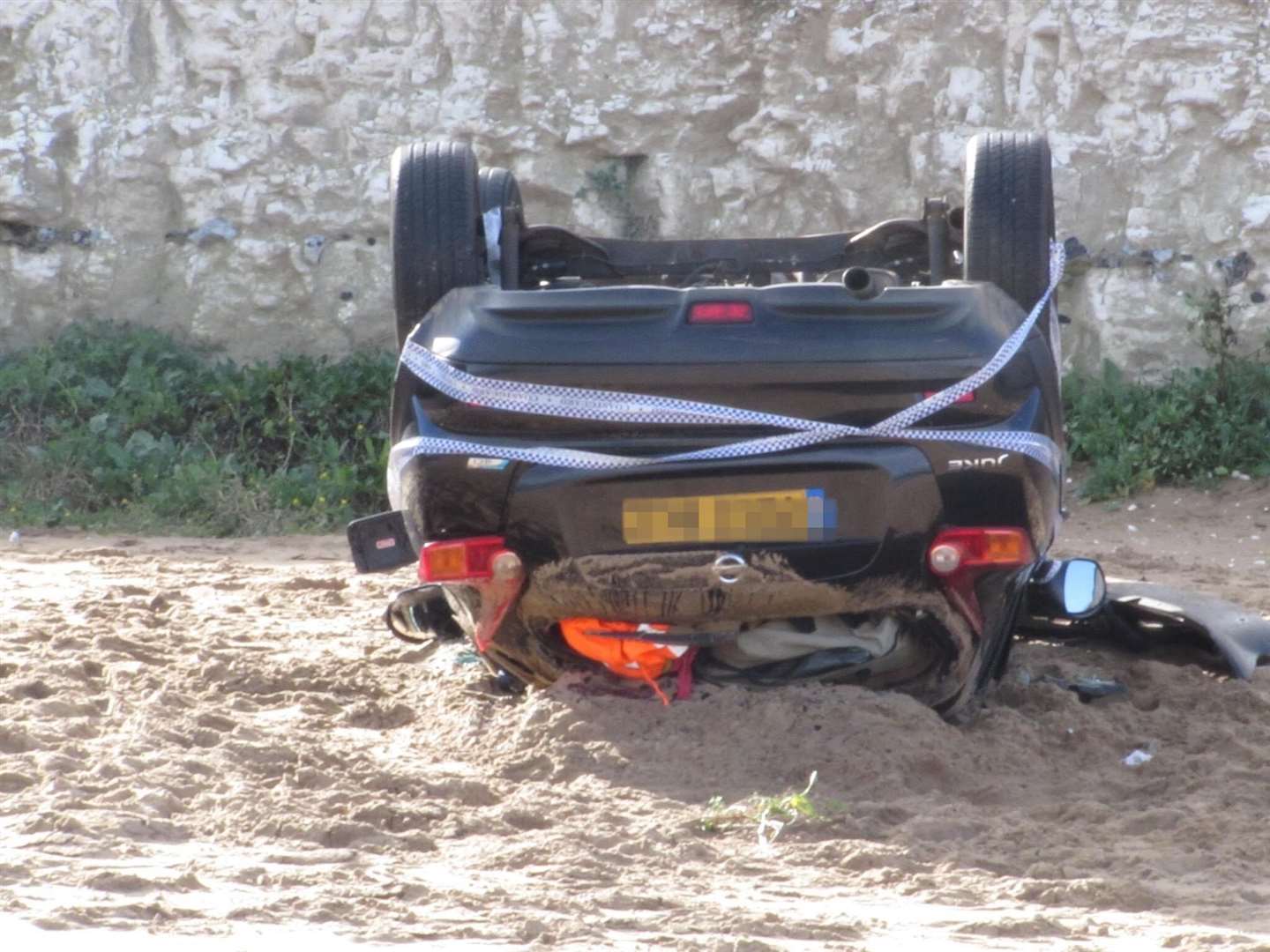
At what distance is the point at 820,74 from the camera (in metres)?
9.78

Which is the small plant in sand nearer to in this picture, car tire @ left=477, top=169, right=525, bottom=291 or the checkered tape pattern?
the checkered tape pattern

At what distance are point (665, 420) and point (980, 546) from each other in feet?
2.53

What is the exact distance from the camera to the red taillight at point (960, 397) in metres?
3.82

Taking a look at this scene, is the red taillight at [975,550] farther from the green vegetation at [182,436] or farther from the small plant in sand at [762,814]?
the green vegetation at [182,436]

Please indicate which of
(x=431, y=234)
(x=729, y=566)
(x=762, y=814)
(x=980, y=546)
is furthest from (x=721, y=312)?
(x=762, y=814)

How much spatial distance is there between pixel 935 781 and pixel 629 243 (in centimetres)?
229

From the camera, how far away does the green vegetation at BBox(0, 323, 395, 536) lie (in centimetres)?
839

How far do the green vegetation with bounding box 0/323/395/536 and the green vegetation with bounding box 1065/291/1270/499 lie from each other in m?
3.73

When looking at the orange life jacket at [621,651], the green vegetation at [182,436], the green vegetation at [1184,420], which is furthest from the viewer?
the green vegetation at [1184,420]

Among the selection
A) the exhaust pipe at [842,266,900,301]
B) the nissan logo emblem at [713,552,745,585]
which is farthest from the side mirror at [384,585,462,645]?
the exhaust pipe at [842,266,900,301]

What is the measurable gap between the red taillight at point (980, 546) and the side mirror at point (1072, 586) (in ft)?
2.37

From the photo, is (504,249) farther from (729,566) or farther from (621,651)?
(729,566)

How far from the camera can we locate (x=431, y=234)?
4496mm

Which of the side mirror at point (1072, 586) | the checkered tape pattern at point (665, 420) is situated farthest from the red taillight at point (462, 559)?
the side mirror at point (1072, 586)
